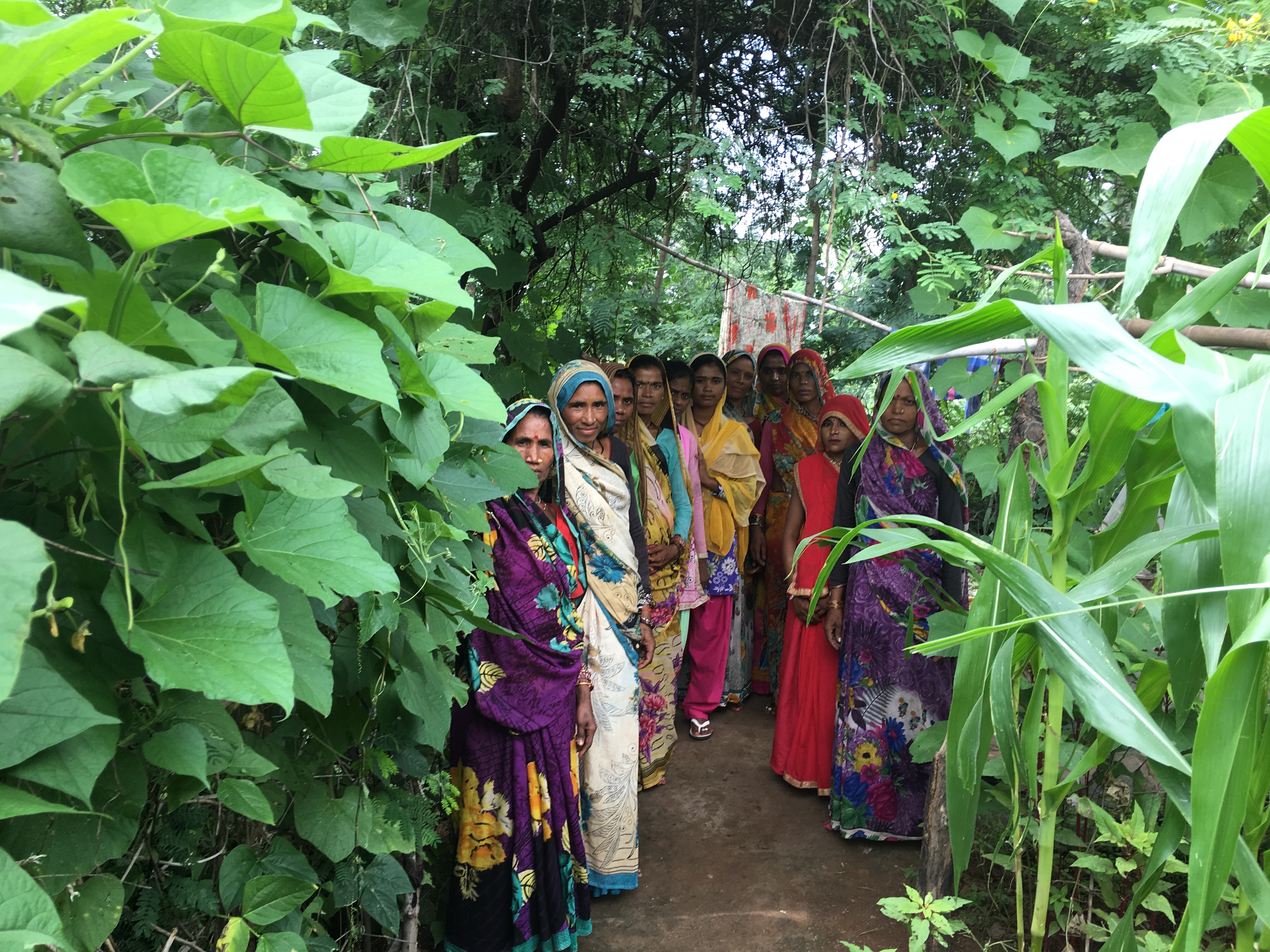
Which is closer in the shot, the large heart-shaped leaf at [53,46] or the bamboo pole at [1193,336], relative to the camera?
the large heart-shaped leaf at [53,46]

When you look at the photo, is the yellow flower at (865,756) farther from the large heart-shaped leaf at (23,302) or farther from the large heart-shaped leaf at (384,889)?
the large heart-shaped leaf at (23,302)

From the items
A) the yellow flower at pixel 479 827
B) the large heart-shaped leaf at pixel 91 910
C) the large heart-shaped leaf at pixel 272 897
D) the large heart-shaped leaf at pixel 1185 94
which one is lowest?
the yellow flower at pixel 479 827

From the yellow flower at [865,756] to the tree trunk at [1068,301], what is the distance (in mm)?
1964

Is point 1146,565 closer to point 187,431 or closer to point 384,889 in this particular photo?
point 187,431

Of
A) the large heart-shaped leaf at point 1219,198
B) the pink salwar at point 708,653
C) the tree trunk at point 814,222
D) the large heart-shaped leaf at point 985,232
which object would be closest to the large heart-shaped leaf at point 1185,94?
the large heart-shaped leaf at point 1219,198

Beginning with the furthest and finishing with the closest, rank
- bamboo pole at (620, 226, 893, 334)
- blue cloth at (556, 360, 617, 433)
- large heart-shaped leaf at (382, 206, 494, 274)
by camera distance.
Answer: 1. blue cloth at (556, 360, 617, 433)
2. bamboo pole at (620, 226, 893, 334)
3. large heart-shaped leaf at (382, 206, 494, 274)

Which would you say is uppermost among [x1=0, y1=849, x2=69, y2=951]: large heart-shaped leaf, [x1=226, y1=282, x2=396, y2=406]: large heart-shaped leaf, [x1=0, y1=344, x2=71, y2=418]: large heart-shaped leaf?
[x1=0, y1=344, x2=71, y2=418]: large heart-shaped leaf

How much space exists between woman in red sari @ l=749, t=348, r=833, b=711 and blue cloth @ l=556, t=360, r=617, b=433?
1.78 m

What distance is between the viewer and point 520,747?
258 cm

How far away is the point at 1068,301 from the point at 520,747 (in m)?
1.96

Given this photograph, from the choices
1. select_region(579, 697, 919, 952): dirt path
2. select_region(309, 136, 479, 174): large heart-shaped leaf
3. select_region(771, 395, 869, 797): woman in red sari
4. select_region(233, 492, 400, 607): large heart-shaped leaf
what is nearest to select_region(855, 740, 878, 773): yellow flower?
select_region(771, 395, 869, 797): woman in red sari

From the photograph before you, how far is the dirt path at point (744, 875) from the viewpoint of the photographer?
2861 millimetres

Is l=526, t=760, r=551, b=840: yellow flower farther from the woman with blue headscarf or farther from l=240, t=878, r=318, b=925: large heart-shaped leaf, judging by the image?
l=240, t=878, r=318, b=925: large heart-shaped leaf

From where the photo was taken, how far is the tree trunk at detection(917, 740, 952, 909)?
6.47 ft
